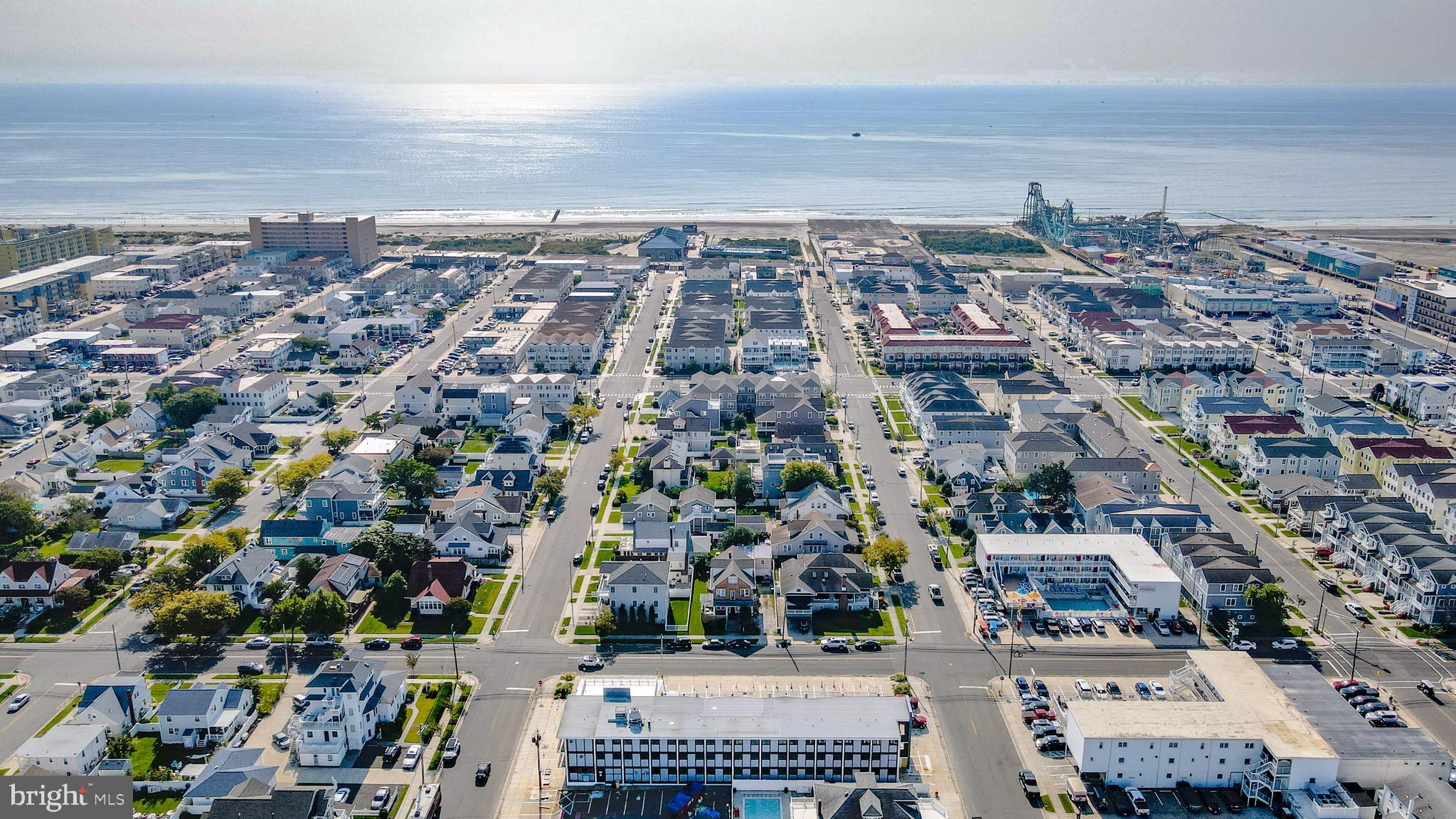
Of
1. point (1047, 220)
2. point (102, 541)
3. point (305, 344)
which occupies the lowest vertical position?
point (102, 541)

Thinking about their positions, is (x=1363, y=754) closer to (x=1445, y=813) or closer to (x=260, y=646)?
(x=1445, y=813)

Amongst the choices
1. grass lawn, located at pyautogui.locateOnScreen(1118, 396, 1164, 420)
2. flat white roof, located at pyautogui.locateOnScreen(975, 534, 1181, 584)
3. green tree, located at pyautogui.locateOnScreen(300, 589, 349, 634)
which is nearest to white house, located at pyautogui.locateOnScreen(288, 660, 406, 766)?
green tree, located at pyautogui.locateOnScreen(300, 589, 349, 634)

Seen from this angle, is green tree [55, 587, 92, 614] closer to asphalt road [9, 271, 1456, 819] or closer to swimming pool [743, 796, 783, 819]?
asphalt road [9, 271, 1456, 819]

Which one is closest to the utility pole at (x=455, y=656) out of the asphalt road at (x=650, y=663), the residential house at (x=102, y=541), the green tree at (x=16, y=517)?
the asphalt road at (x=650, y=663)

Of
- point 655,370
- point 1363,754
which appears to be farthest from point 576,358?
point 1363,754

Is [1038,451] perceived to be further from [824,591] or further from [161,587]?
[161,587]

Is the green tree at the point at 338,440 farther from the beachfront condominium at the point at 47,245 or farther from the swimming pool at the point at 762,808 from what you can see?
the beachfront condominium at the point at 47,245

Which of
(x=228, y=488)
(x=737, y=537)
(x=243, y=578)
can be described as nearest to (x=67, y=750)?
(x=243, y=578)
